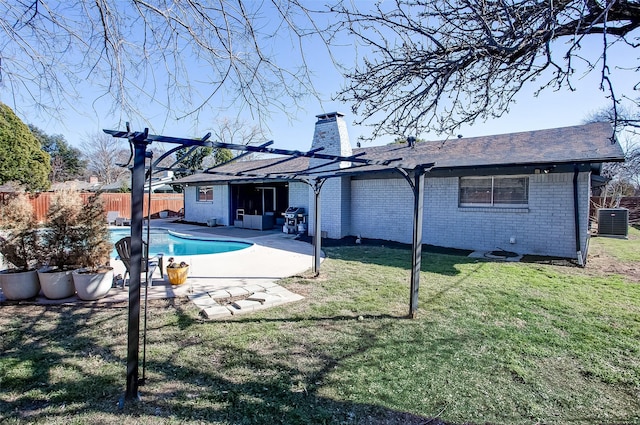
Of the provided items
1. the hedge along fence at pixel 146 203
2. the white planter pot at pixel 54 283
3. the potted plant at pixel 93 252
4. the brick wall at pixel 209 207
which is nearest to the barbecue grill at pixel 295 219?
the brick wall at pixel 209 207

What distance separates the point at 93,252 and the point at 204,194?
14720 mm

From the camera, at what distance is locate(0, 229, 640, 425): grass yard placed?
2742mm

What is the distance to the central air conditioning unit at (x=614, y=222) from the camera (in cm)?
1390

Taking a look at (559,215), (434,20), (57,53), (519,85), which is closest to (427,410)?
(519,85)

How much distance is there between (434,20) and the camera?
11.9ft

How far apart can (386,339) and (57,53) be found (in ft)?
15.7

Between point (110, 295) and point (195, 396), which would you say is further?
point (110, 295)

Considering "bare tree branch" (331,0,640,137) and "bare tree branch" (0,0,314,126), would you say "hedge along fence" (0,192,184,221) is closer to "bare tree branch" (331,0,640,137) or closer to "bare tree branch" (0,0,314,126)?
"bare tree branch" (0,0,314,126)

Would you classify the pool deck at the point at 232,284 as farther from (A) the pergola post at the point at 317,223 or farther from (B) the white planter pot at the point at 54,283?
(A) the pergola post at the point at 317,223

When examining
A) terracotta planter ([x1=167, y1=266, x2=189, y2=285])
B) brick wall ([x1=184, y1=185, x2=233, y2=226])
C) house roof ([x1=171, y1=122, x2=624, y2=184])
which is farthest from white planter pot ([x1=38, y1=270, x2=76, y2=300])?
brick wall ([x1=184, y1=185, x2=233, y2=226])

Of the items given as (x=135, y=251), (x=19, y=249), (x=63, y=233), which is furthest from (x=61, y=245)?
(x=135, y=251)

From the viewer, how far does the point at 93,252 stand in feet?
18.4

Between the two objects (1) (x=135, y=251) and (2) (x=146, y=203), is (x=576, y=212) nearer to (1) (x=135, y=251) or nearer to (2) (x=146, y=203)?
(1) (x=135, y=251)

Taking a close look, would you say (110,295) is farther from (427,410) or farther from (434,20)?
(434,20)
